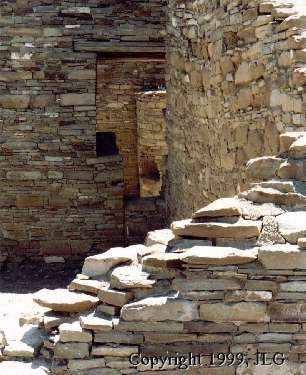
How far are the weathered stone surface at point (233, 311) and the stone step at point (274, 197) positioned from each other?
0.59 m

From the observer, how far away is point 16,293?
7.27 meters

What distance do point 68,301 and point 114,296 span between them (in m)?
0.28

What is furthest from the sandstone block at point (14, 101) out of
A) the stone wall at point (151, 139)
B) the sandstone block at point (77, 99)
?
the stone wall at point (151, 139)

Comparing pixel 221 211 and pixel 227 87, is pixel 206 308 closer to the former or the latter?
pixel 221 211

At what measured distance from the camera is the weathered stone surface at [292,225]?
2.98 metres

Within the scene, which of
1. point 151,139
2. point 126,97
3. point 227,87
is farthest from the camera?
point 126,97

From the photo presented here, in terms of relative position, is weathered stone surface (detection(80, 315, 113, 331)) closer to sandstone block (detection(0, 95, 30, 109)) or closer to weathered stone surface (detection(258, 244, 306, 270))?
weathered stone surface (detection(258, 244, 306, 270))

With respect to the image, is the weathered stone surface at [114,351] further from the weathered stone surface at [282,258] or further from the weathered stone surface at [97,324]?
the weathered stone surface at [282,258]

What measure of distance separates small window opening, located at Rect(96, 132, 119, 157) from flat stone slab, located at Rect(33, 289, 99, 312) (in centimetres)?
516

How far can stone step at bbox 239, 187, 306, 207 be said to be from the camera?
318 cm

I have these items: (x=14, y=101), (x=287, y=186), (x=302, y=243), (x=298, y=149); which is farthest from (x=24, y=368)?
(x=14, y=101)

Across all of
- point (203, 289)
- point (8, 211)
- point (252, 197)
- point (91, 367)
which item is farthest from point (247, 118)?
point (8, 211)

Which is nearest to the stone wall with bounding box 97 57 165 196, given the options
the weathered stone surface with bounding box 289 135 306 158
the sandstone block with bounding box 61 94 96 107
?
A: the sandstone block with bounding box 61 94 96 107

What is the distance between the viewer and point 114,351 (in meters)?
2.96
